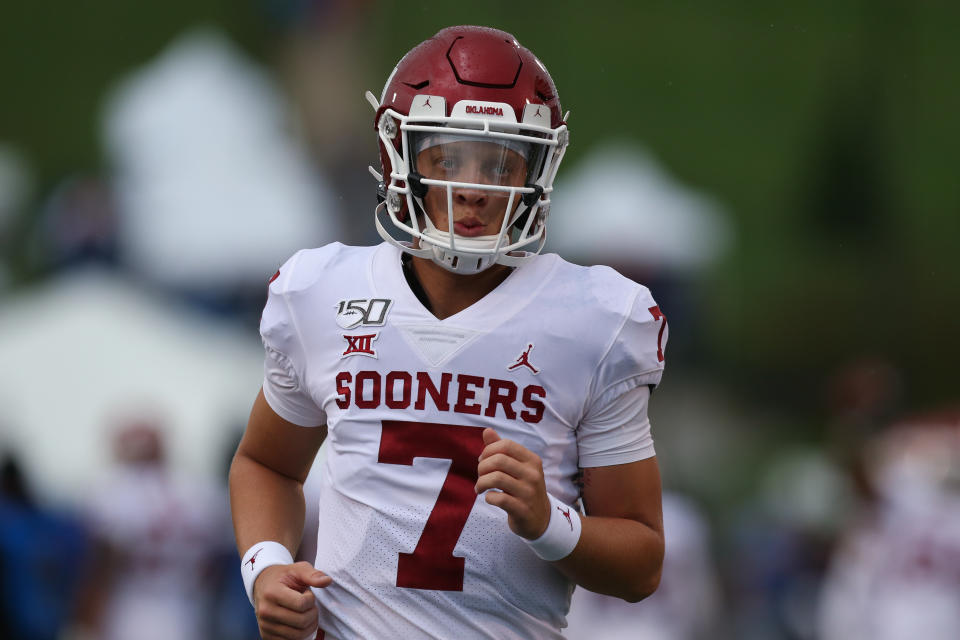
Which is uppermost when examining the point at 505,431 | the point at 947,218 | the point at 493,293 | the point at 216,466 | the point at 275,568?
the point at 493,293

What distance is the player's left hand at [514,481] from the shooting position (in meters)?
2.29

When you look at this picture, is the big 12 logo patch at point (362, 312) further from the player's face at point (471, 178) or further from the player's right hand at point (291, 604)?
the player's right hand at point (291, 604)

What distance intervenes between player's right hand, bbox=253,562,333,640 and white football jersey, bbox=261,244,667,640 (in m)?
0.11

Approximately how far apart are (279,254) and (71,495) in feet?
7.83

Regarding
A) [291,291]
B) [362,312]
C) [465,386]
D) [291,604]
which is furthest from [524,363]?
[291,604]

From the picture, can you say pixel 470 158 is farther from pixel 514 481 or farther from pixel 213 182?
pixel 213 182

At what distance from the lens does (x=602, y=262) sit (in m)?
10.3

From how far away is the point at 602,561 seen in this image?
2496mm

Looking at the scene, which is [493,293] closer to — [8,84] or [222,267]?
[222,267]

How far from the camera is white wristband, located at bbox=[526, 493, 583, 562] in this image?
7.85 feet

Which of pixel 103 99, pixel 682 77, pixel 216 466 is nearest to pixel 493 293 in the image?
pixel 216 466

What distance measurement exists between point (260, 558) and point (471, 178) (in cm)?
79

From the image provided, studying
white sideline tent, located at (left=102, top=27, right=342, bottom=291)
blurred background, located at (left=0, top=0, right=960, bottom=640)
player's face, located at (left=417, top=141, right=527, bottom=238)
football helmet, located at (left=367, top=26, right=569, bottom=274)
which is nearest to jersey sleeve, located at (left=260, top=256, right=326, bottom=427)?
football helmet, located at (left=367, top=26, right=569, bottom=274)

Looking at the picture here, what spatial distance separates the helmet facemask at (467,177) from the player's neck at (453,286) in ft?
0.22
